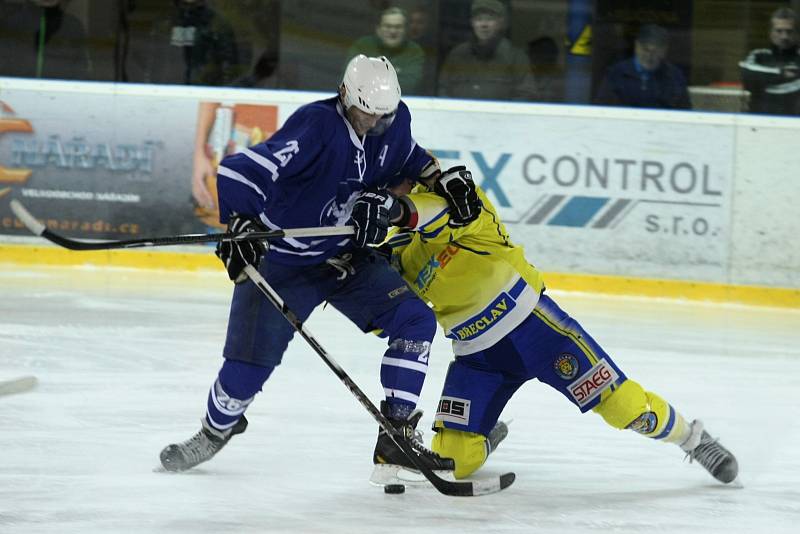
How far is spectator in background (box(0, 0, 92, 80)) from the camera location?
7699 millimetres

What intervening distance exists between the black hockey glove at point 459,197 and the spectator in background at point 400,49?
14.2ft

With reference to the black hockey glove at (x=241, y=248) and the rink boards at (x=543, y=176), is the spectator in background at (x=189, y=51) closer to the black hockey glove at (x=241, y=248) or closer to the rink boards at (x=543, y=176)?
the rink boards at (x=543, y=176)

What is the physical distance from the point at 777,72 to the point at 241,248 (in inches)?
193

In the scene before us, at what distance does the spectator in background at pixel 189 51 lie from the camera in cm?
765

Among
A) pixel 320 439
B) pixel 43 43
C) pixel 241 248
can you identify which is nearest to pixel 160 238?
pixel 241 248

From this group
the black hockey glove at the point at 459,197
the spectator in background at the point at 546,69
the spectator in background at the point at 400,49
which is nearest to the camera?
the black hockey glove at the point at 459,197

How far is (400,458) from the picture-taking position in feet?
10.3

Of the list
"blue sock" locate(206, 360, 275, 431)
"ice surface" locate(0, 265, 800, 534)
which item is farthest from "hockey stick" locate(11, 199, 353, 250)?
"ice surface" locate(0, 265, 800, 534)

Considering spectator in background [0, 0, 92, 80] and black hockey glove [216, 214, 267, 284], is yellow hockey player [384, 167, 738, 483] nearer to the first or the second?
black hockey glove [216, 214, 267, 284]

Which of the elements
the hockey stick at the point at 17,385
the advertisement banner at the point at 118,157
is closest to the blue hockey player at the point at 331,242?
the hockey stick at the point at 17,385

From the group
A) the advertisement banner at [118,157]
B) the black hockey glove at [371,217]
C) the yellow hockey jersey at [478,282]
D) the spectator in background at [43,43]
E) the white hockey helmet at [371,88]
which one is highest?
the white hockey helmet at [371,88]

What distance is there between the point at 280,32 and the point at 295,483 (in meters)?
4.89

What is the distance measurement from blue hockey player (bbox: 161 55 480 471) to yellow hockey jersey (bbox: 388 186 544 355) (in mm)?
125

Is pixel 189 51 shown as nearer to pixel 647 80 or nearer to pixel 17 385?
pixel 647 80
